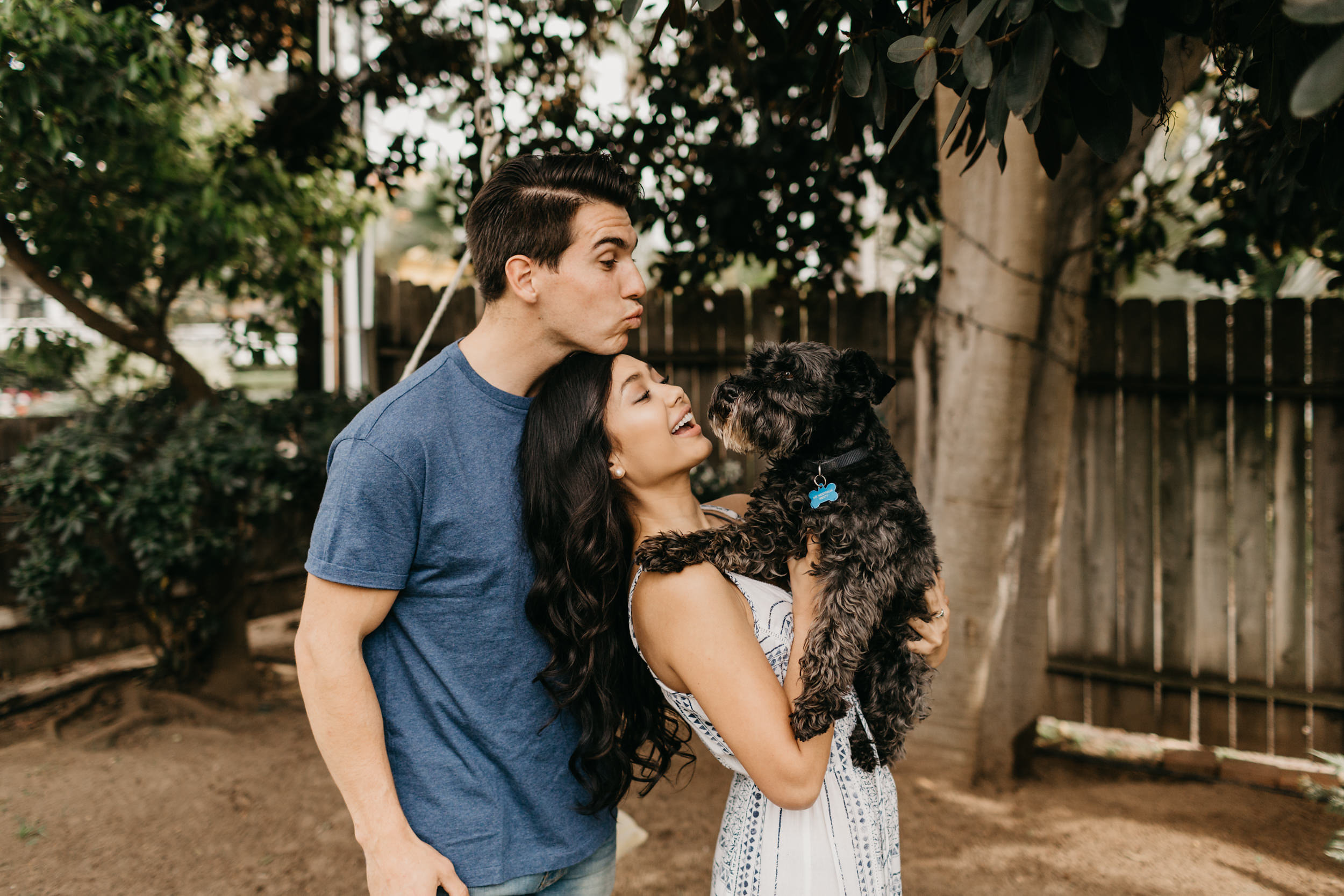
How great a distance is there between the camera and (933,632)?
7.24 ft

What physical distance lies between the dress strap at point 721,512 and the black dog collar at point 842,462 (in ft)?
0.91

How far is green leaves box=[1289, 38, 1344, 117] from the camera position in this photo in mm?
958

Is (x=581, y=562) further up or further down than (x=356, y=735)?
further up

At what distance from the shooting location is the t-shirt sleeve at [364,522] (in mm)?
1555

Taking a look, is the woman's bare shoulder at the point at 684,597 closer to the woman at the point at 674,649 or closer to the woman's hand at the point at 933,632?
the woman at the point at 674,649

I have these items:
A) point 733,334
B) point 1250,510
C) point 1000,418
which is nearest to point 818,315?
point 733,334

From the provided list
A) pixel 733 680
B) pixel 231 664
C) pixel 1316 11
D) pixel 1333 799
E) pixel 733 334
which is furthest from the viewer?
pixel 733 334

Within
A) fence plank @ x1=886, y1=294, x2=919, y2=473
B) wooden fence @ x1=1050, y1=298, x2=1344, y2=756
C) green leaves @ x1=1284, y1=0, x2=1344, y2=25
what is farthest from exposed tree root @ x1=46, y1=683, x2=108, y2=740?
green leaves @ x1=1284, y1=0, x2=1344, y2=25

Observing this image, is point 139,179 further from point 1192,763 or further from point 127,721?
point 1192,763

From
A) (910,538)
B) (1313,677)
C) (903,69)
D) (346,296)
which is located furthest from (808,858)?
(346,296)

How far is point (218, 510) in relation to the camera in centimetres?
463

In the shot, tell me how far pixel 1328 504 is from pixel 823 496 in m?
3.78

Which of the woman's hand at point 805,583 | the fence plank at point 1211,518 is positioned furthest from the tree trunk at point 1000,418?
the woman's hand at point 805,583

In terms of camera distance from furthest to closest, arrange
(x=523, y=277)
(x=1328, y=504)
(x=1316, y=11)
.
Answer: (x=1328, y=504) → (x=523, y=277) → (x=1316, y=11)
